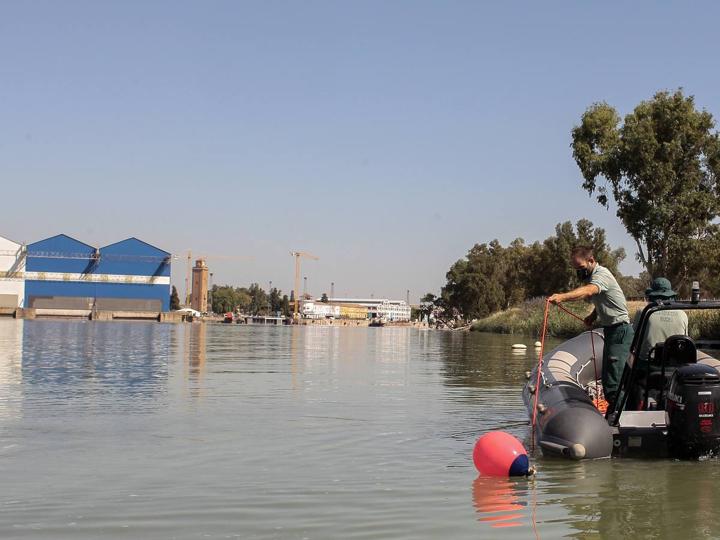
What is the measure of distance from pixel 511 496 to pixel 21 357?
71.3 feet

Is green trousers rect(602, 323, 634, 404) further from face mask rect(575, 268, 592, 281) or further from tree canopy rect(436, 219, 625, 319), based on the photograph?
tree canopy rect(436, 219, 625, 319)

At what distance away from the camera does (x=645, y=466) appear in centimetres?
852

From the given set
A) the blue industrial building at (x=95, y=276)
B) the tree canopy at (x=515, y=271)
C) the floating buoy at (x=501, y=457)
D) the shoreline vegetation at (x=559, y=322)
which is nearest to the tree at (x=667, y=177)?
the shoreline vegetation at (x=559, y=322)

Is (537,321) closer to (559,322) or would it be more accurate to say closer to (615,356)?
(559,322)

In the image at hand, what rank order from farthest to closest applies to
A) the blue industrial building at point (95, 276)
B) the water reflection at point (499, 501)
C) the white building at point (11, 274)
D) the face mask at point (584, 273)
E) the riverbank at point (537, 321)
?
the blue industrial building at point (95, 276) → the white building at point (11, 274) → the riverbank at point (537, 321) → the face mask at point (584, 273) → the water reflection at point (499, 501)

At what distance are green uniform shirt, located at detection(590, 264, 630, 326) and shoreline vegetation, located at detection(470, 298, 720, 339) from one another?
2628mm

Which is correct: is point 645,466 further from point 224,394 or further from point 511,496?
point 224,394

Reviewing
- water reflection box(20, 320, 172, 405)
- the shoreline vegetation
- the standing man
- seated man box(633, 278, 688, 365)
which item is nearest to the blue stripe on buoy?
the standing man

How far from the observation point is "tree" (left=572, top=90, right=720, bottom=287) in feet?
130

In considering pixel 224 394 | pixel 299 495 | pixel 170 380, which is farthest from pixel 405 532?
pixel 170 380

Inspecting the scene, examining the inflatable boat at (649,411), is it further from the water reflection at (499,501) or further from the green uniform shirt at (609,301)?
the water reflection at (499,501)

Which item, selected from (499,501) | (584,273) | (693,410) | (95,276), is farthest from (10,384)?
(95,276)

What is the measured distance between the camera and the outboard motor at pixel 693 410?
822 centimetres

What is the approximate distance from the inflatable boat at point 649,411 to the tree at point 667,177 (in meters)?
31.8
